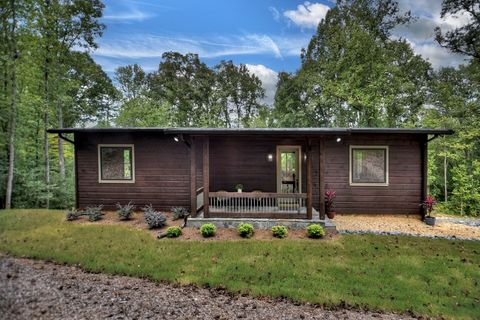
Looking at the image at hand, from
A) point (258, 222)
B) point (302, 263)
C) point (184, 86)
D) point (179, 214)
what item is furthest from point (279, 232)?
point (184, 86)

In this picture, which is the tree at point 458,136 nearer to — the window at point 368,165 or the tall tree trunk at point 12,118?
the window at point 368,165

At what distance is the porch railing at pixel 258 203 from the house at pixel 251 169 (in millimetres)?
176

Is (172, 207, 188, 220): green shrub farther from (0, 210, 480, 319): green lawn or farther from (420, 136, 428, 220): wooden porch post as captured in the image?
(420, 136, 428, 220): wooden porch post

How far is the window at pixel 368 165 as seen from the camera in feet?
26.3

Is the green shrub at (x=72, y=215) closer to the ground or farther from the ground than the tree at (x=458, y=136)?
closer to the ground

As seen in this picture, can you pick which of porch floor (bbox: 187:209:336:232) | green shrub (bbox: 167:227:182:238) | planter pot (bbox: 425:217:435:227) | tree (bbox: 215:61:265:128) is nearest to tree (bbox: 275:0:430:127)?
planter pot (bbox: 425:217:435:227)

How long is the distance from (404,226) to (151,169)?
825 cm

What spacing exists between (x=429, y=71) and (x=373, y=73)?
4.19m

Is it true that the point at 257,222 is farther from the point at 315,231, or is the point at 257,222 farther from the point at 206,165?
the point at 206,165

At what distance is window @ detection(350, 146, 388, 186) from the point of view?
8016mm

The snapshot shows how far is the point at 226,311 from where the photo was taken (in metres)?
3.08

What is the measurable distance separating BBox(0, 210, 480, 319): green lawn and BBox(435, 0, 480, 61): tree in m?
8.04

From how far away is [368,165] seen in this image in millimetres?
8125

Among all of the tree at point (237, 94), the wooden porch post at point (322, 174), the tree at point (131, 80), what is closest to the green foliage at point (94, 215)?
the wooden porch post at point (322, 174)
